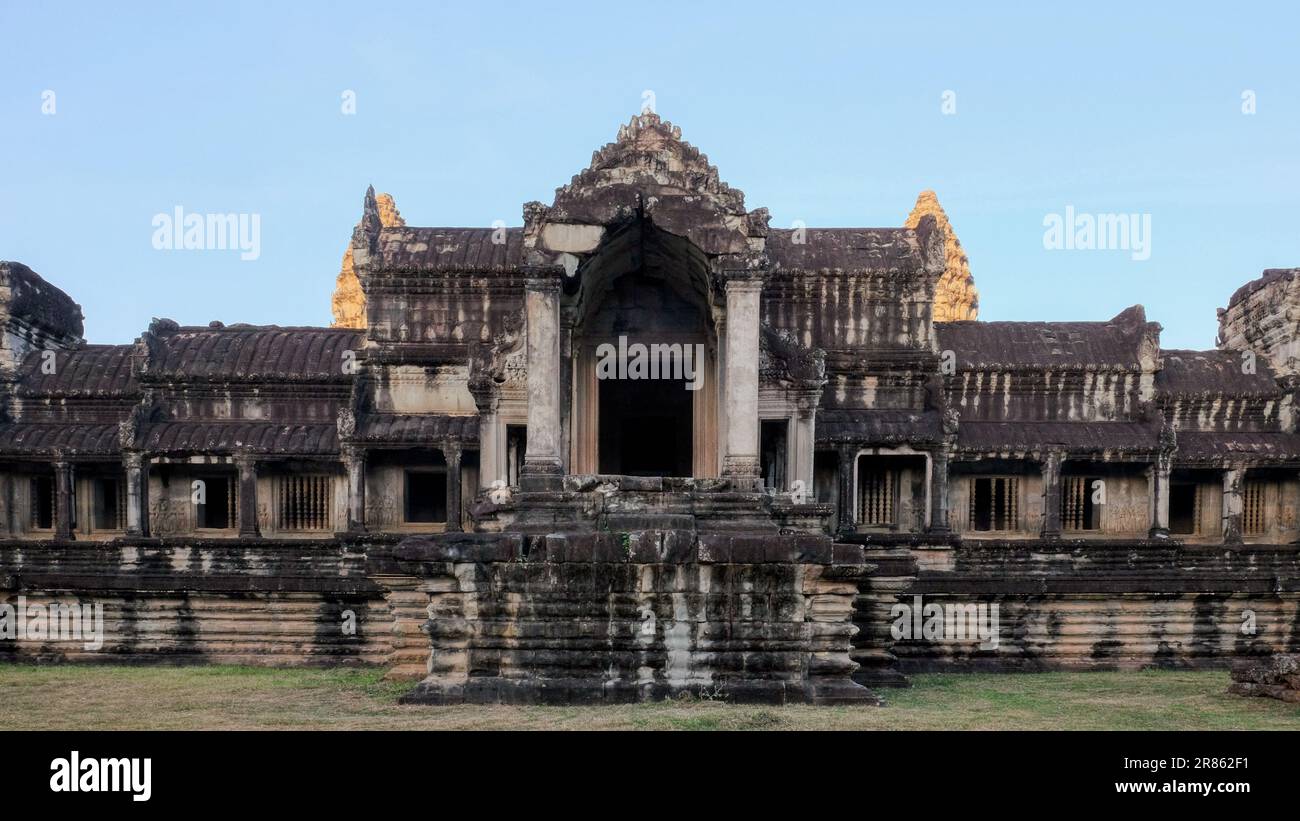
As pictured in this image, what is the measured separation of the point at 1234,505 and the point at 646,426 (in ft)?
39.5

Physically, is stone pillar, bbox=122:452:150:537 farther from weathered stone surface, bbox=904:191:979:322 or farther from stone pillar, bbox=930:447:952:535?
weathered stone surface, bbox=904:191:979:322

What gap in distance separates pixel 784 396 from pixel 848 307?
403 cm

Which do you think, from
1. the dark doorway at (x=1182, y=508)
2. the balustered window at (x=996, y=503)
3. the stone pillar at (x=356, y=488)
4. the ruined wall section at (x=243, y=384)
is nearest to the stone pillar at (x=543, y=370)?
the stone pillar at (x=356, y=488)

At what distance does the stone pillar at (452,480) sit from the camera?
722 inches

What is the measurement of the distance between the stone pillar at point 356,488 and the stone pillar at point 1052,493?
41.8 ft

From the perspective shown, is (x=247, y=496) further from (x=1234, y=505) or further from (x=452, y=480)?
(x=1234, y=505)

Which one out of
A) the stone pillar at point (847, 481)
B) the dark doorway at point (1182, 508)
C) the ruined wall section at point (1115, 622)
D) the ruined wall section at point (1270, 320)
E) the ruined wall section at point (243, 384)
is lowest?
the ruined wall section at point (1115, 622)

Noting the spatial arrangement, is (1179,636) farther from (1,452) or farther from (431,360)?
(1,452)

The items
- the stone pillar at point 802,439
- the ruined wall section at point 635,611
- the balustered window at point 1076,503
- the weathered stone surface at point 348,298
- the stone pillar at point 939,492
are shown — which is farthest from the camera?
the weathered stone surface at point 348,298

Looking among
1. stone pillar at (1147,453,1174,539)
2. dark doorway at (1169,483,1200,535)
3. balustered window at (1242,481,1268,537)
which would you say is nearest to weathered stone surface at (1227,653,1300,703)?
stone pillar at (1147,453,1174,539)

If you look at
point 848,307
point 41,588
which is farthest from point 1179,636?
point 41,588

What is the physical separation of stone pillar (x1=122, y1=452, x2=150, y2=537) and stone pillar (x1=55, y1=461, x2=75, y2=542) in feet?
4.81

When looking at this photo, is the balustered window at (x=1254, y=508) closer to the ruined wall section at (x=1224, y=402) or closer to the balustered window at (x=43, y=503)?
the ruined wall section at (x=1224, y=402)
